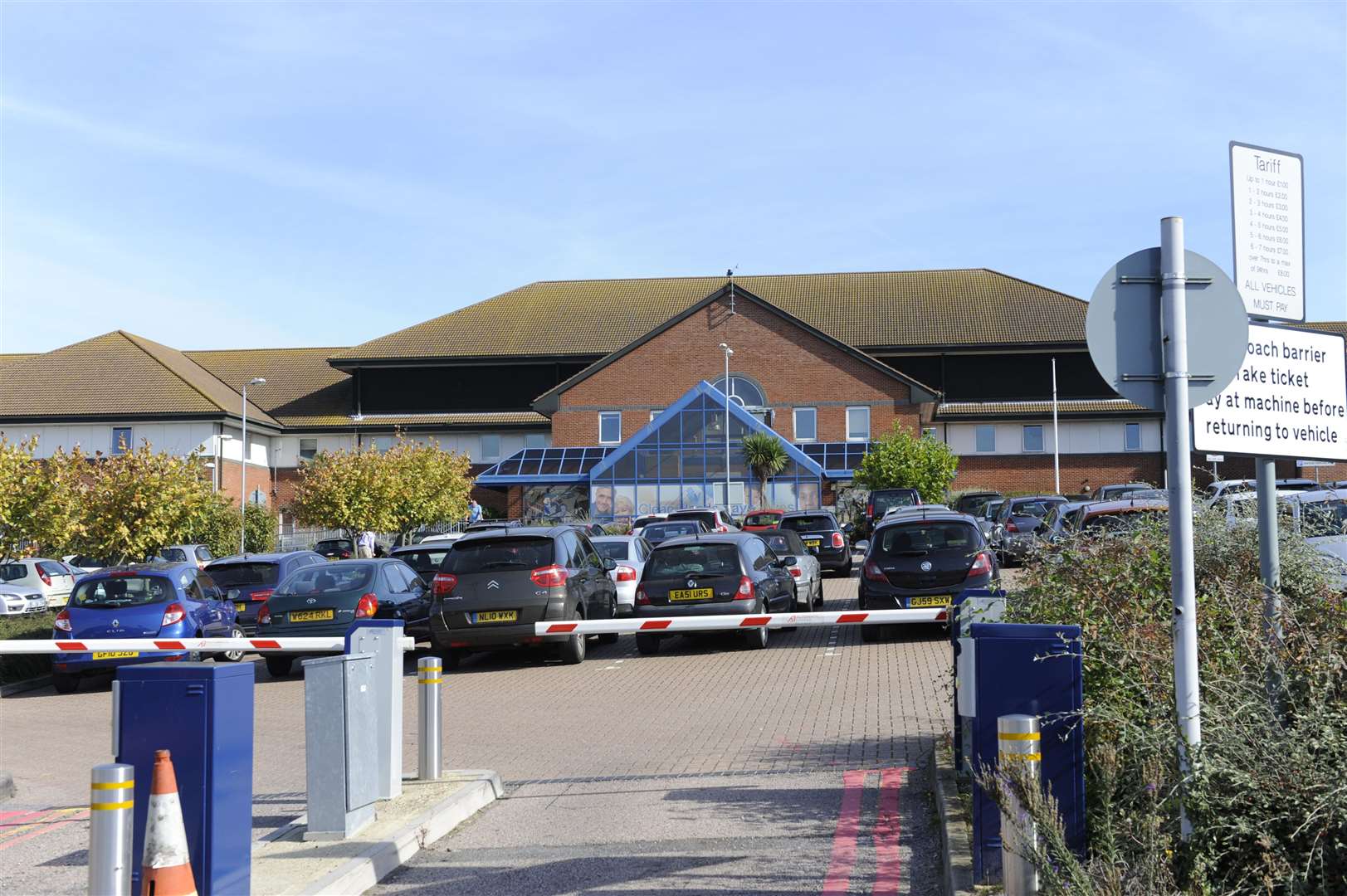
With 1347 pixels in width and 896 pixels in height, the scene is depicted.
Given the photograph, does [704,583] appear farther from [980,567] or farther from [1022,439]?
[1022,439]

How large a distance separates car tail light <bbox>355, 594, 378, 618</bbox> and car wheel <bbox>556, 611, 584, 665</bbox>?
2375 mm

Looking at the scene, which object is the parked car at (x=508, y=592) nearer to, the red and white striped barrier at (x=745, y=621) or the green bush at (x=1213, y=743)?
the red and white striped barrier at (x=745, y=621)

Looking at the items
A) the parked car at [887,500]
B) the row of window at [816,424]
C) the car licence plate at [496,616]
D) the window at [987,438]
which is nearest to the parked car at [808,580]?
the car licence plate at [496,616]

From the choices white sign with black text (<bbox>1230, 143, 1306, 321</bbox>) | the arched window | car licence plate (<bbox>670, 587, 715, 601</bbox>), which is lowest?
car licence plate (<bbox>670, 587, 715, 601</bbox>)

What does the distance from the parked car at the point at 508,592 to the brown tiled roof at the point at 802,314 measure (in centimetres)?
5109

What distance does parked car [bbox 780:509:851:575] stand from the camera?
1210 inches

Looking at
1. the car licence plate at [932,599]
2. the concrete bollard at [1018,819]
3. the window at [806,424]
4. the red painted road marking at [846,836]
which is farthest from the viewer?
the window at [806,424]

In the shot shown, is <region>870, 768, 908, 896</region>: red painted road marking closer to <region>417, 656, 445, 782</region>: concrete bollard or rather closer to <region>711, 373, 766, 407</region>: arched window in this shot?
<region>417, 656, 445, 782</region>: concrete bollard

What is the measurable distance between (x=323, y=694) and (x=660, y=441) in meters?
47.0

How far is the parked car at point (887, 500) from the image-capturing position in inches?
1431

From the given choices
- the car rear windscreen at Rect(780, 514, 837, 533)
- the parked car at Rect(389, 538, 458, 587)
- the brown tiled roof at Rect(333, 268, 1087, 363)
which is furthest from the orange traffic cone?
the brown tiled roof at Rect(333, 268, 1087, 363)

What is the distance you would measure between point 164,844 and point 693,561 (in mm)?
12372

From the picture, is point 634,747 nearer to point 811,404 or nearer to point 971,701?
point 971,701

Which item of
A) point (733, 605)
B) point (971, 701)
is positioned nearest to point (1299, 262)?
point (971, 701)
